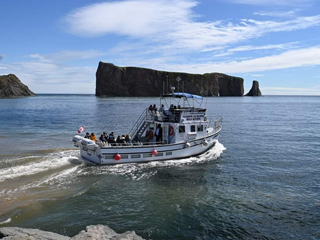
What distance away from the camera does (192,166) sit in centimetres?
2273

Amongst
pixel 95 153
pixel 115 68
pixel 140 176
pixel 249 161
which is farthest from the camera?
pixel 115 68

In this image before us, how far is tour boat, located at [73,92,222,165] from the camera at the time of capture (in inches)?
861

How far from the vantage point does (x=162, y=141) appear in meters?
24.4

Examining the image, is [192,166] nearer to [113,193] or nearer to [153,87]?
[113,193]

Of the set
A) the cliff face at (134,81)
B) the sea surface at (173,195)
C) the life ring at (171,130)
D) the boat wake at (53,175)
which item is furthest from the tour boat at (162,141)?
the cliff face at (134,81)

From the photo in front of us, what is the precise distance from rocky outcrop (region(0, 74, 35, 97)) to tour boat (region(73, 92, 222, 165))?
16897 centimetres

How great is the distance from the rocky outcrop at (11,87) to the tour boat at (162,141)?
554 ft

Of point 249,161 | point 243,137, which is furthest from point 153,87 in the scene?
point 249,161

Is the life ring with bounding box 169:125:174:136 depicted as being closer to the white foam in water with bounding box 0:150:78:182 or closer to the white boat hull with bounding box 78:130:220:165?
the white boat hull with bounding box 78:130:220:165

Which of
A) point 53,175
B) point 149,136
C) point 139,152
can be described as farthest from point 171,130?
point 53,175

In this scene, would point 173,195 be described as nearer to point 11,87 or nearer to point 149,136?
point 149,136

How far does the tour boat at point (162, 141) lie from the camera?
2186 cm

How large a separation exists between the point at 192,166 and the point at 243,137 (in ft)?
51.8

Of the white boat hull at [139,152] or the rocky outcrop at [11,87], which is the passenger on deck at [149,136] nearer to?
the white boat hull at [139,152]
